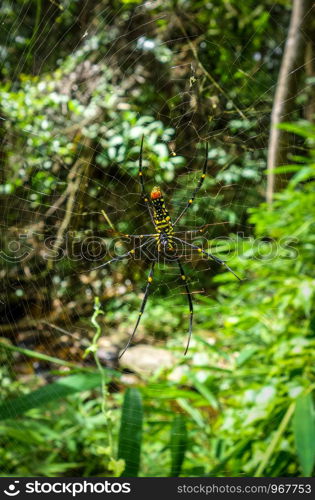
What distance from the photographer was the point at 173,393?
967 mm

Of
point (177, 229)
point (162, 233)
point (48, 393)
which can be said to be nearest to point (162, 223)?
point (162, 233)

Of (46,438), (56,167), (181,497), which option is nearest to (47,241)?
(56,167)

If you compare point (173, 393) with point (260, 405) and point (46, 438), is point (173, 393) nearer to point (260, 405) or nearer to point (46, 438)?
point (260, 405)

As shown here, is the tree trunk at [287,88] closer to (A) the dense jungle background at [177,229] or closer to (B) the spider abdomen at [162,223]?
(A) the dense jungle background at [177,229]

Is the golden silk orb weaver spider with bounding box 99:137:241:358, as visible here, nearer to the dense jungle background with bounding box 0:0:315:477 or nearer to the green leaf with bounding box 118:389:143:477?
the dense jungle background with bounding box 0:0:315:477

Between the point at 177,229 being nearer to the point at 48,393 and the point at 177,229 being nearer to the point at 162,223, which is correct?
the point at 162,223

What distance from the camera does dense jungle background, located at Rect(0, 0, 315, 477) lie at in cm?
92

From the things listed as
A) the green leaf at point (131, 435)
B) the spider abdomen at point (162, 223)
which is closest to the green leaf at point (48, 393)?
the green leaf at point (131, 435)

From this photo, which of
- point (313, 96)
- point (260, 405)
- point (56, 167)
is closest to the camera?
point (260, 405)

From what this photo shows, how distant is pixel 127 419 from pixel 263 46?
2421 mm

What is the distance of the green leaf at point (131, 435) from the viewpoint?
83 cm

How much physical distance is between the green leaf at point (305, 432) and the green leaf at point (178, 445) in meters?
0.29

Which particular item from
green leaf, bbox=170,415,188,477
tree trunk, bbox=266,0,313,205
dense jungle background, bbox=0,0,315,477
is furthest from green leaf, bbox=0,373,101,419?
tree trunk, bbox=266,0,313,205

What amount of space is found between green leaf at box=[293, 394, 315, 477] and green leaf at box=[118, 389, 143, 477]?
1.14 ft
